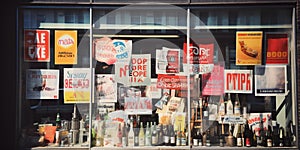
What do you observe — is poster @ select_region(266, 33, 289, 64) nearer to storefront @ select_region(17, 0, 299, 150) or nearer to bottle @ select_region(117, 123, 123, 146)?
storefront @ select_region(17, 0, 299, 150)

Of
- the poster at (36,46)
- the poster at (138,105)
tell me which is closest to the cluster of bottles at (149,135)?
the poster at (138,105)

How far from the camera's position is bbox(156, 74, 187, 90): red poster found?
8094mm

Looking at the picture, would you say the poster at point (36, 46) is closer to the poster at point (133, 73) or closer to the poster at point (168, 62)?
the poster at point (133, 73)

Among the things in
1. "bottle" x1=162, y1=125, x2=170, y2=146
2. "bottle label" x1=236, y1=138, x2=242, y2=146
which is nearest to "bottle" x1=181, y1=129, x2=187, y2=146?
"bottle" x1=162, y1=125, x2=170, y2=146

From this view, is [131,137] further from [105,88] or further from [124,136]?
[105,88]

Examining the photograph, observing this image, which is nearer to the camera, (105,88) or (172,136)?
(172,136)

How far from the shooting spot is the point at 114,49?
8156 millimetres

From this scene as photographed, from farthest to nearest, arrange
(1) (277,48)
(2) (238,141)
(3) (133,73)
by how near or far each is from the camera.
A: (3) (133,73) < (1) (277,48) < (2) (238,141)

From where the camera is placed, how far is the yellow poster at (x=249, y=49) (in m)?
8.05

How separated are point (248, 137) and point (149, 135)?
1.83 m

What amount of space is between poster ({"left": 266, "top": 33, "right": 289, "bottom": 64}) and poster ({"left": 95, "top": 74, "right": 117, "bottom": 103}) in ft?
9.60

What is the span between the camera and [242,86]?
317 inches

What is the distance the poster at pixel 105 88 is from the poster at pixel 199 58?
1.39 meters

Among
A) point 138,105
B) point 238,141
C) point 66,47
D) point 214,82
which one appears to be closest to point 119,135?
point 138,105
